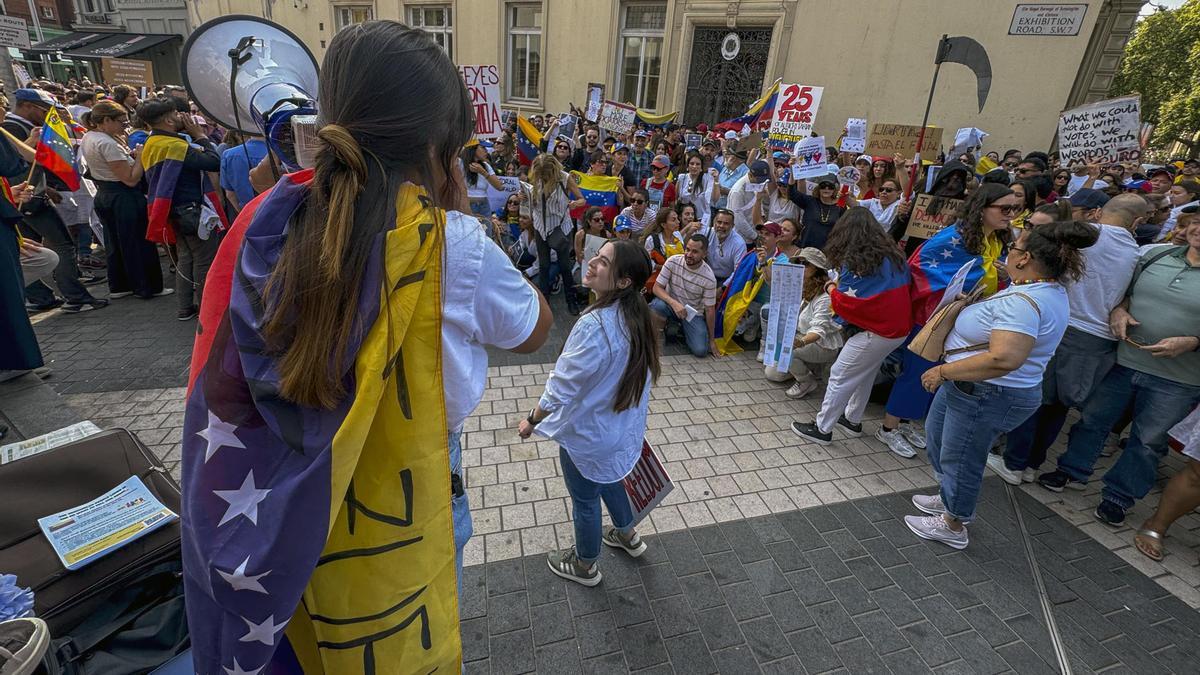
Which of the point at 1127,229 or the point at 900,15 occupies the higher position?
the point at 900,15

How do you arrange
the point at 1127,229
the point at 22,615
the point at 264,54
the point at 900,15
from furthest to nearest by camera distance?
the point at 900,15 < the point at 1127,229 < the point at 264,54 < the point at 22,615

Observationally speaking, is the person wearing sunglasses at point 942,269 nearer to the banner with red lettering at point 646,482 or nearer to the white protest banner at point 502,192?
the banner with red lettering at point 646,482

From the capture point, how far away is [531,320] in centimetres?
126

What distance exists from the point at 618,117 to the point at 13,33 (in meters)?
11.1

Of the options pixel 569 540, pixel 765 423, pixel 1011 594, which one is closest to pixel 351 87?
pixel 569 540

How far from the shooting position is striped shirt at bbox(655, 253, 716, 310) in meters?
5.73

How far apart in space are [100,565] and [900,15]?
15.0 m

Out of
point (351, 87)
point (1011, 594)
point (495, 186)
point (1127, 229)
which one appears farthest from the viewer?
point (495, 186)

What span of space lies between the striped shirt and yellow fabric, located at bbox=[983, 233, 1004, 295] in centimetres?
238

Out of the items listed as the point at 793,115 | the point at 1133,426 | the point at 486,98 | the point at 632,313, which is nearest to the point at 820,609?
the point at 632,313

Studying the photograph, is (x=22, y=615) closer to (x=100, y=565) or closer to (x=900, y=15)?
(x=100, y=565)

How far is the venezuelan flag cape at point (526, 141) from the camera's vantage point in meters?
9.35

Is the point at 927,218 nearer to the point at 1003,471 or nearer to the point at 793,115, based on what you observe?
the point at 1003,471

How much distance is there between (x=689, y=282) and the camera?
5785 millimetres
